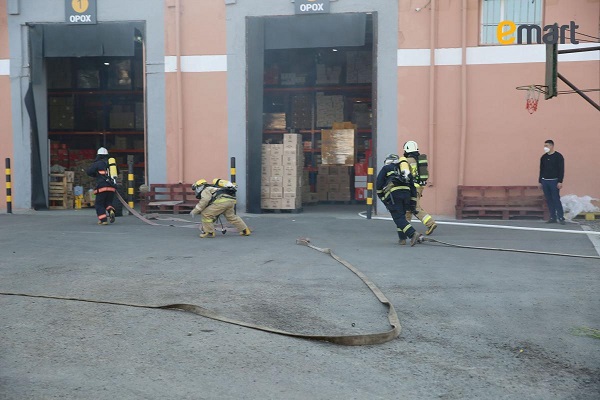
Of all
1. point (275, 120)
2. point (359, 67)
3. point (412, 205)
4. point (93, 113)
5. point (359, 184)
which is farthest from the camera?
point (93, 113)

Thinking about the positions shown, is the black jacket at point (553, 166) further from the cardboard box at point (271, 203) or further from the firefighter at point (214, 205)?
the firefighter at point (214, 205)

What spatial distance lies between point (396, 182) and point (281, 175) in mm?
6717

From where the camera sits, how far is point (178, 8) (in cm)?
1864

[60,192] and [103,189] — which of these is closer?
[103,189]

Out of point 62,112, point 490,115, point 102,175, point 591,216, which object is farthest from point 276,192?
point 62,112

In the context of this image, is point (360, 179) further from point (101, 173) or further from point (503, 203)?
point (101, 173)

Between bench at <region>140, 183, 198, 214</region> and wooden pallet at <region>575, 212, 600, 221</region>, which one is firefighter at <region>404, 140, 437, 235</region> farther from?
bench at <region>140, 183, 198, 214</region>

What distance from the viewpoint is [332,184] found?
23.1 meters

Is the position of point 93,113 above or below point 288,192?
above

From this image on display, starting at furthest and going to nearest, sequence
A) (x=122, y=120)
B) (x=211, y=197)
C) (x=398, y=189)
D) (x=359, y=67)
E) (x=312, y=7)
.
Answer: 1. (x=122, y=120)
2. (x=359, y=67)
3. (x=312, y=7)
4. (x=211, y=197)
5. (x=398, y=189)

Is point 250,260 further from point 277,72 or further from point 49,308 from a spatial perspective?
point 277,72

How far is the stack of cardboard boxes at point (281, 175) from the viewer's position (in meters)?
18.7

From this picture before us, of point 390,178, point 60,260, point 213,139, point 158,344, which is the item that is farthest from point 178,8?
point 158,344

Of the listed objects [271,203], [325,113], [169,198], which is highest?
[325,113]
